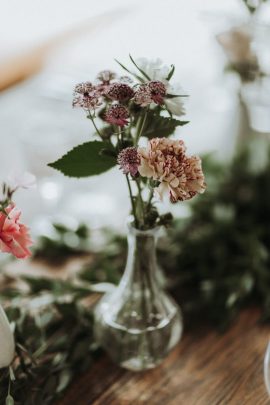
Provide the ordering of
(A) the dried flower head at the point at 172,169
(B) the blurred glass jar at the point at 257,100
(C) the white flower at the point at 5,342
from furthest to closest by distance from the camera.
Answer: (B) the blurred glass jar at the point at 257,100
(C) the white flower at the point at 5,342
(A) the dried flower head at the point at 172,169

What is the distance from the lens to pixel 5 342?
67cm

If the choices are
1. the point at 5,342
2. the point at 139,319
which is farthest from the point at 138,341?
the point at 5,342

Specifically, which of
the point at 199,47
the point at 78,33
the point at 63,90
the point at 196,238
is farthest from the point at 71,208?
the point at 199,47

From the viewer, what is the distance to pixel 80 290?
35.9 inches

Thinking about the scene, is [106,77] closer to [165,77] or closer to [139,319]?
[165,77]

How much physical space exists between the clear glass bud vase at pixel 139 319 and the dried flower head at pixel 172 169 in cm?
18

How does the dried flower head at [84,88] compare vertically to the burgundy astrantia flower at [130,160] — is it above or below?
above

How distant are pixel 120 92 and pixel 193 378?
445 millimetres

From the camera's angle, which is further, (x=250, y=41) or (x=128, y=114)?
(x=250, y=41)

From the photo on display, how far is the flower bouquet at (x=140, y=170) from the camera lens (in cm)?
58

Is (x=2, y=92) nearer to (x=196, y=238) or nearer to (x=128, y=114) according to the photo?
(x=196, y=238)

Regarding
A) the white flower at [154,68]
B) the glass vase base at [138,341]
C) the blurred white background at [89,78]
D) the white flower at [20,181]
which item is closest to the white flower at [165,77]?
the white flower at [154,68]

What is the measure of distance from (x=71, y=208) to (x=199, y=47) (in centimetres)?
125

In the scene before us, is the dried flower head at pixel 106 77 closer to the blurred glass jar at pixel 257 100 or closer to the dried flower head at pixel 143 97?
the dried flower head at pixel 143 97
